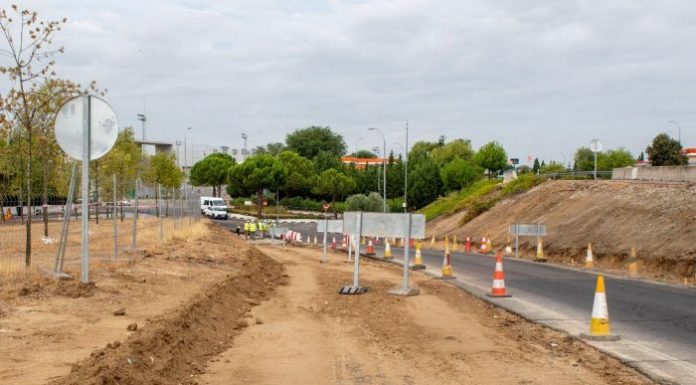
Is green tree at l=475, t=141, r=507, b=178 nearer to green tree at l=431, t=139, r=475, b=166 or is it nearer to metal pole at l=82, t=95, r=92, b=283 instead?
green tree at l=431, t=139, r=475, b=166

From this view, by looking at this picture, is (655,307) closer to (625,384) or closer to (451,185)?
(625,384)

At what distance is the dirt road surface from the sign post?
3354 millimetres

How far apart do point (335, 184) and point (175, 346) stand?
86.0 metres

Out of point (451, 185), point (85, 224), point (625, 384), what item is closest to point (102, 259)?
point (85, 224)

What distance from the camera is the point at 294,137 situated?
5773 inches

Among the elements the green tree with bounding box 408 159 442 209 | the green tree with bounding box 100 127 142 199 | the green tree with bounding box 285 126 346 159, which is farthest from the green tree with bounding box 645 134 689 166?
the green tree with bounding box 285 126 346 159

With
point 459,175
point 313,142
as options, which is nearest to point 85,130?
point 459,175

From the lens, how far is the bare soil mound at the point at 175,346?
6125mm

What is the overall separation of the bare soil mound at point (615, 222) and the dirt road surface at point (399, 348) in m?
11.9

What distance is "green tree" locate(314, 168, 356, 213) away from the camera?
9362cm

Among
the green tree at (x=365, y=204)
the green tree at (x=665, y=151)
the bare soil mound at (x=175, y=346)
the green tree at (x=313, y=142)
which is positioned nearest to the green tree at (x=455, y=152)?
the green tree at (x=313, y=142)

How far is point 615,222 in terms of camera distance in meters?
30.6

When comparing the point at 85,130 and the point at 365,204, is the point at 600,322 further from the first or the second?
the point at 365,204

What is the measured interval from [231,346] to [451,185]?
265 feet
